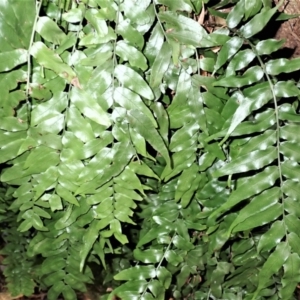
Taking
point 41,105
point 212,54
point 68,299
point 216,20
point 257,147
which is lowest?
point 68,299

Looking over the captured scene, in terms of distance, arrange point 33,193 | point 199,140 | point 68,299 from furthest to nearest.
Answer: point 68,299
point 33,193
point 199,140

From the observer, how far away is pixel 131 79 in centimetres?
95

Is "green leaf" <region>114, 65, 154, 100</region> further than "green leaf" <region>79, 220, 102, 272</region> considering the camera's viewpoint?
No

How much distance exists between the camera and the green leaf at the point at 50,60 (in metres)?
0.89

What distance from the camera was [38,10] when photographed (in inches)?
34.6

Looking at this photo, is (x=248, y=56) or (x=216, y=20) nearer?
(x=248, y=56)

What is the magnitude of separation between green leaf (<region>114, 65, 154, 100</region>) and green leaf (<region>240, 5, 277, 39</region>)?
271 millimetres

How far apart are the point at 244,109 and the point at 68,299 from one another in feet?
3.40

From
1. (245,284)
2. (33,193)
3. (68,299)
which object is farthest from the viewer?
(68,299)

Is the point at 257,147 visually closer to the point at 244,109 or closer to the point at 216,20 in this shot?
the point at 244,109

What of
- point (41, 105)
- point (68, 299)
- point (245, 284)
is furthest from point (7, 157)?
point (245, 284)

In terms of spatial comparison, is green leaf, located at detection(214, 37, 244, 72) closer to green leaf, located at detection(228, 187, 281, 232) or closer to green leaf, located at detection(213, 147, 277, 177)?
green leaf, located at detection(213, 147, 277, 177)

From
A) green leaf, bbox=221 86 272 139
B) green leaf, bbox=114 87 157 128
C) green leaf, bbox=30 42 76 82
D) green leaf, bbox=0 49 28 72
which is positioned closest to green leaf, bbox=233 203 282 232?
green leaf, bbox=221 86 272 139

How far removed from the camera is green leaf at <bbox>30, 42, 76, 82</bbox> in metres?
0.89
